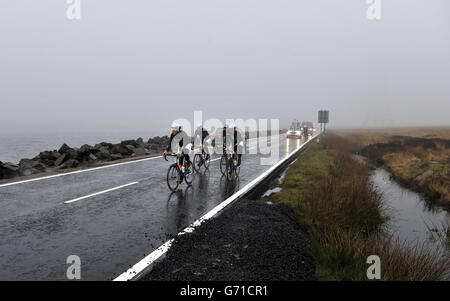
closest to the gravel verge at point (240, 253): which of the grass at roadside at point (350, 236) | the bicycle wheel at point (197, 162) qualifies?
the grass at roadside at point (350, 236)

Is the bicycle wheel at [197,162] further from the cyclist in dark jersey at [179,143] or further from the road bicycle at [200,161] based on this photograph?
the cyclist in dark jersey at [179,143]

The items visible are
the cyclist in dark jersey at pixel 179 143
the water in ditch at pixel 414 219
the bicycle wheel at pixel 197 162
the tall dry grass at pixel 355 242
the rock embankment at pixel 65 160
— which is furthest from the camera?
the bicycle wheel at pixel 197 162

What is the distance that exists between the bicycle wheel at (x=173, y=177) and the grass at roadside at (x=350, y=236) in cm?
305

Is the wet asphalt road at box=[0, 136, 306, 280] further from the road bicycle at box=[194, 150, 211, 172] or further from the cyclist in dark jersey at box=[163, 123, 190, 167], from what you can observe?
the road bicycle at box=[194, 150, 211, 172]

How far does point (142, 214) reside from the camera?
6637 millimetres

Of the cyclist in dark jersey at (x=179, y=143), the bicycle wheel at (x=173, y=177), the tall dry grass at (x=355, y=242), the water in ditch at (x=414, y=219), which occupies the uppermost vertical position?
the cyclist in dark jersey at (x=179, y=143)

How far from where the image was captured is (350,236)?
16.8 feet

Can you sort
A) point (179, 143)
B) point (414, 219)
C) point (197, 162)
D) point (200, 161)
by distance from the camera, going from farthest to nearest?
point (197, 162), point (200, 161), point (179, 143), point (414, 219)

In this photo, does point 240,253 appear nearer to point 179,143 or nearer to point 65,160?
point 179,143

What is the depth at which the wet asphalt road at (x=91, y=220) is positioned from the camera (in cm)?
422

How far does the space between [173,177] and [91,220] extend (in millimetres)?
3314

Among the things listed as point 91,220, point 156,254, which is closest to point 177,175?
point 91,220

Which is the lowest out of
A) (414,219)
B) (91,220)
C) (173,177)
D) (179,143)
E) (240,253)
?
(414,219)

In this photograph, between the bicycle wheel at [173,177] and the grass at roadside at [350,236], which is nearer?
the grass at roadside at [350,236]
